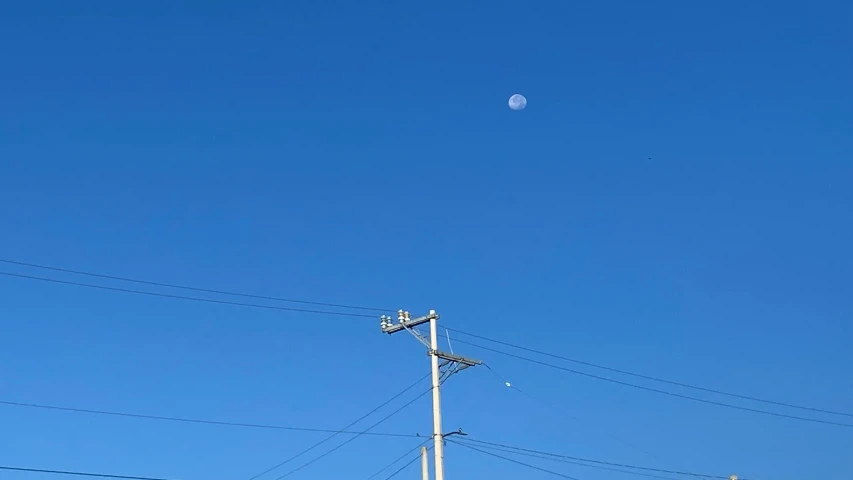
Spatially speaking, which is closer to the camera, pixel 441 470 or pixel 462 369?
pixel 441 470

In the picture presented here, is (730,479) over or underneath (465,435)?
over

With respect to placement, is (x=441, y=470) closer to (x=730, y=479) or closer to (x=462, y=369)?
(x=462, y=369)

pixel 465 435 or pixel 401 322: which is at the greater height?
pixel 401 322

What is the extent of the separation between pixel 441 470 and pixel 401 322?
6996mm

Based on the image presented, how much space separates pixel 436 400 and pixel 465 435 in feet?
5.74

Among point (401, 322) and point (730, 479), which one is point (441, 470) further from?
point (730, 479)

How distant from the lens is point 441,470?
157 ft

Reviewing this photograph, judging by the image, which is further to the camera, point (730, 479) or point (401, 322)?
point (730, 479)

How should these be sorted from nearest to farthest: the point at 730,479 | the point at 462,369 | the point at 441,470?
the point at 441,470, the point at 462,369, the point at 730,479

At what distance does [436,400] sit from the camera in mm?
49375

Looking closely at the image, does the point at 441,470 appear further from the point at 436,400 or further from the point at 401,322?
the point at 401,322

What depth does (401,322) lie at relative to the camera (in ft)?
172

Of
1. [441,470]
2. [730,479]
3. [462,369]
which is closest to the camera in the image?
[441,470]

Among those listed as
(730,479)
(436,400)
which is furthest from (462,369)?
(730,479)
